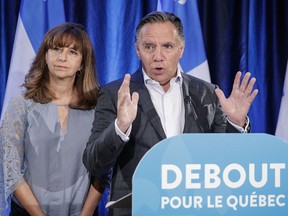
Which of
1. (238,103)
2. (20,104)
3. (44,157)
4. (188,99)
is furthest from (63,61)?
(238,103)

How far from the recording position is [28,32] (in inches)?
107

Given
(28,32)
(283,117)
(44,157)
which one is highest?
(28,32)

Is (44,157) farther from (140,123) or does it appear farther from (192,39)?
(192,39)

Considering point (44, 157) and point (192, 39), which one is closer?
point (44, 157)

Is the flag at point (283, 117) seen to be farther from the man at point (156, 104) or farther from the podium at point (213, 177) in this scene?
the podium at point (213, 177)

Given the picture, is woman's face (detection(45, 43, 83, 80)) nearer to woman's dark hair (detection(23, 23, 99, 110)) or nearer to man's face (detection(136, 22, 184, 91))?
woman's dark hair (detection(23, 23, 99, 110))

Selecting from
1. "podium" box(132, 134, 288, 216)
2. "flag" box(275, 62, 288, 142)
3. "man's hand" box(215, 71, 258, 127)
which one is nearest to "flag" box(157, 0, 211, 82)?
"flag" box(275, 62, 288, 142)

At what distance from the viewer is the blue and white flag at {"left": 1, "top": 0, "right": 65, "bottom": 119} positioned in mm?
2668

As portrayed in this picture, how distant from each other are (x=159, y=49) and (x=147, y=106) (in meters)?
0.21

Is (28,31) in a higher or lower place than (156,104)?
higher

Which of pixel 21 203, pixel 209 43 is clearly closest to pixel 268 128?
pixel 209 43

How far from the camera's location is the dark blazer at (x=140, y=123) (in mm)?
1619

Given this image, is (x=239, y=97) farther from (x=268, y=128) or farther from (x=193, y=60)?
(x=268, y=128)

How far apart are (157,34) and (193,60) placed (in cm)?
121
